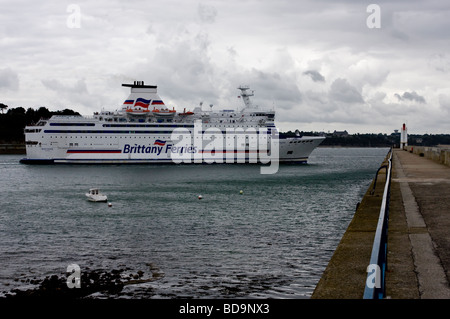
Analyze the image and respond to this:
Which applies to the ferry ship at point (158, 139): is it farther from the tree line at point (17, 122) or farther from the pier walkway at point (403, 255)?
the tree line at point (17, 122)

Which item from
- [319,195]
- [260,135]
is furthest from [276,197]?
[260,135]

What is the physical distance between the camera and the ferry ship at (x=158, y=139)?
217 ft

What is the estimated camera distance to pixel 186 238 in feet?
54.8

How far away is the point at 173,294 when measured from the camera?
34.0 feet

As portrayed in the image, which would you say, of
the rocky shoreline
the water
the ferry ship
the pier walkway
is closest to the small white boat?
the water

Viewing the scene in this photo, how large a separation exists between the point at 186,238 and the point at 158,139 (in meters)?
51.7

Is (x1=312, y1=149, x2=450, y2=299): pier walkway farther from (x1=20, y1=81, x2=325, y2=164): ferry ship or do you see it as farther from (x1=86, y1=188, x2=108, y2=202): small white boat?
(x1=20, y1=81, x2=325, y2=164): ferry ship

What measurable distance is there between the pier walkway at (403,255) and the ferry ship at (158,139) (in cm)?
5298

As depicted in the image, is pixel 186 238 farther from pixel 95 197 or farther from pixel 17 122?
pixel 17 122

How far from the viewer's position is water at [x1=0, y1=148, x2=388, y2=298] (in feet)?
37.1

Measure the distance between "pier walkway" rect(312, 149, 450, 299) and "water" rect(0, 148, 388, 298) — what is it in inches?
78.1

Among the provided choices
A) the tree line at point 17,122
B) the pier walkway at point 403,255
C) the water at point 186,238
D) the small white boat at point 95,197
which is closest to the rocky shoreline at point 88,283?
the water at point 186,238

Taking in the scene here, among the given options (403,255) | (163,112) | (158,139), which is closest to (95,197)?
(403,255)
